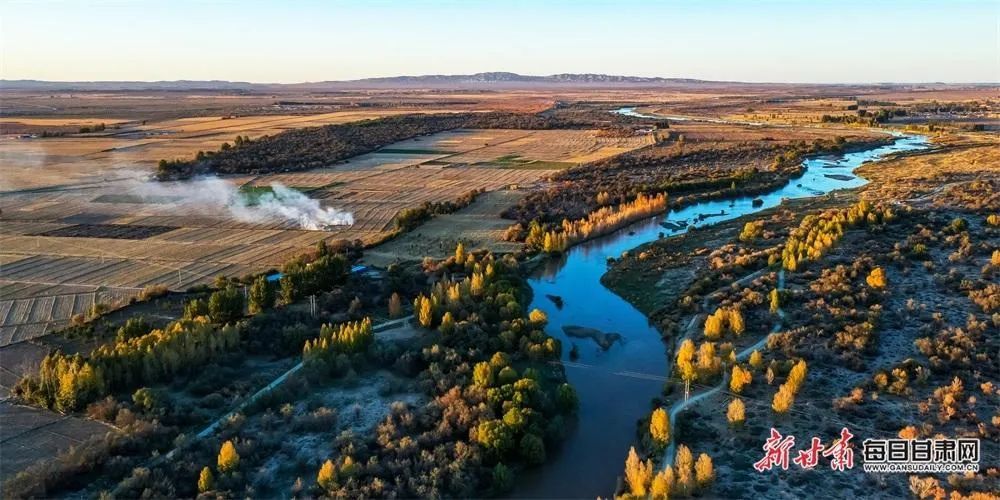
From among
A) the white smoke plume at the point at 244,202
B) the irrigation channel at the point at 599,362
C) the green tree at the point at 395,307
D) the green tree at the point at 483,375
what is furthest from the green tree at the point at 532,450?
the white smoke plume at the point at 244,202

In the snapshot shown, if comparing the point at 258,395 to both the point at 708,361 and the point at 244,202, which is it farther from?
the point at 244,202

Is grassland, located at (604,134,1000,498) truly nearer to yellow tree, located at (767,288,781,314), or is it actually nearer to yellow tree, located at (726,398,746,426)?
yellow tree, located at (726,398,746,426)

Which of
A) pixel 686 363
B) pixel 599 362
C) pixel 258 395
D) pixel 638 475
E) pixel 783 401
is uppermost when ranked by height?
pixel 686 363

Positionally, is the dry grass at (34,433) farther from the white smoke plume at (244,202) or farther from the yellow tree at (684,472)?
the white smoke plume at (244,202)

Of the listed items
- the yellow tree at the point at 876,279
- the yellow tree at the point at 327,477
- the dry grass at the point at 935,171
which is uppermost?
the dry grass at the point at 935,171

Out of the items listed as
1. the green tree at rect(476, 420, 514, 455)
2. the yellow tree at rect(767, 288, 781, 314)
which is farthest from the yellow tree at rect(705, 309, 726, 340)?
the green tree at rect(476, 420, 514, 455)

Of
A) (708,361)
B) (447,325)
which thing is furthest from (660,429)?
(447,325)
